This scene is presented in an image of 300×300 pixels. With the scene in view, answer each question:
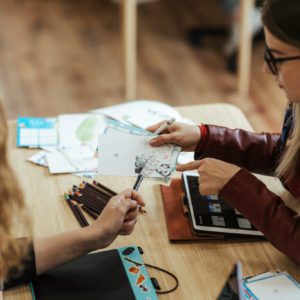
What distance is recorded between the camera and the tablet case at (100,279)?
109cm

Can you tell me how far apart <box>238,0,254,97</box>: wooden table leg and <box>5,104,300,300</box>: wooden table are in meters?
1.58

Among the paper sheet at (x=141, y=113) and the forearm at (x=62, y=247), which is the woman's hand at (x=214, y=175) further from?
the paper sheet at (x=141, y=113)

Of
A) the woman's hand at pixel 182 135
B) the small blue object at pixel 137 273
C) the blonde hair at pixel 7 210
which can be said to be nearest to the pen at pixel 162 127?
the woman's hand at pixel 182 135

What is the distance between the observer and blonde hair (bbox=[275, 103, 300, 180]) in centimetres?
123

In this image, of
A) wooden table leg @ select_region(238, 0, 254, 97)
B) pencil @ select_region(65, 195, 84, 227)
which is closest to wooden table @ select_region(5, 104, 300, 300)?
pencil @ select_region(65, 195, 84, 227)

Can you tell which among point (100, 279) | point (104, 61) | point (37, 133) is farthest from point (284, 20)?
point (104, 61)

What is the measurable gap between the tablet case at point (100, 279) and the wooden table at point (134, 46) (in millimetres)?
1769

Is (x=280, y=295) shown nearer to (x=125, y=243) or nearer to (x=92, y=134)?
(x=125, y=243)

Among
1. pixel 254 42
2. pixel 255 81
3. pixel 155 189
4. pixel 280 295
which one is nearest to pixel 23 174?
pixel 155 189

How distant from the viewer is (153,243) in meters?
1.24

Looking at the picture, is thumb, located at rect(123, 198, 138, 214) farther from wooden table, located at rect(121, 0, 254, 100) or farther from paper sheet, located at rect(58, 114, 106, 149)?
wooden table, located at rect(121, 0, 254, 100)

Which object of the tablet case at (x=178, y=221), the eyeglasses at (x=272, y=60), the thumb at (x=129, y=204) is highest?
the eyeglasses at (x=272, y=60)

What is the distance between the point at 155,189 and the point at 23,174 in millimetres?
348

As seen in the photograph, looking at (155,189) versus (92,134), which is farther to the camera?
(92,134)
